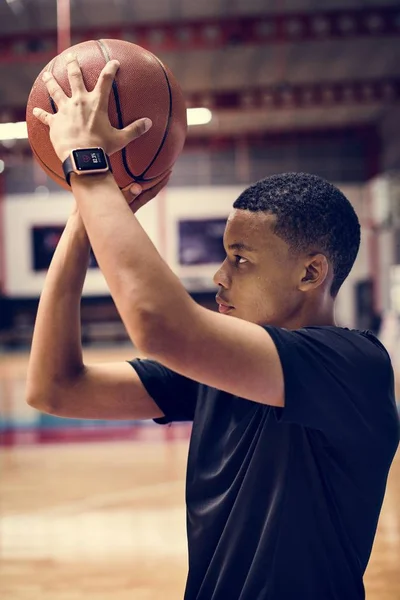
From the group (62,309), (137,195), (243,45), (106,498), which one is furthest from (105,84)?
(243,45)

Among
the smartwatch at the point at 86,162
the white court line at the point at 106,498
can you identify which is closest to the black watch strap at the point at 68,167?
the smartwatch at the point at 86,162

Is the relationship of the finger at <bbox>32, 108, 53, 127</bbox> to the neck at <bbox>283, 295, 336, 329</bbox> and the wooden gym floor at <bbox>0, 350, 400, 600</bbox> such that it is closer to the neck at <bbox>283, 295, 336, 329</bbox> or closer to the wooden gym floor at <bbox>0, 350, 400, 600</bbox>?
the neck at <bbox>283, 295, 336, 329</bbox>

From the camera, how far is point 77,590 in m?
2.61

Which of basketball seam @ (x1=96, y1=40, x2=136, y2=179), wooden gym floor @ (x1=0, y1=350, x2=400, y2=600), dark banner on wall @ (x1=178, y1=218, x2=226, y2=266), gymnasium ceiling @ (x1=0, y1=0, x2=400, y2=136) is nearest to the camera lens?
basketball seam @ (x1=96, y1=40, x2=136, y2=179)

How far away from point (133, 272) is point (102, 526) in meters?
2.74

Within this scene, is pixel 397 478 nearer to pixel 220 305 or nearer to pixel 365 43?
pixel 220 305

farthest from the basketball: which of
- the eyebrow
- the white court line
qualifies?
the white court line

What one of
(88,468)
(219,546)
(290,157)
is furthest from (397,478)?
(290,157)

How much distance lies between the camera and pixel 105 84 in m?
0.95

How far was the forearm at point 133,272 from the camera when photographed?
79cm

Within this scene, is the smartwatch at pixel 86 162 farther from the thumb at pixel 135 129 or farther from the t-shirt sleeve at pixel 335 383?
the t-shirt sleeve at pixel 335 383

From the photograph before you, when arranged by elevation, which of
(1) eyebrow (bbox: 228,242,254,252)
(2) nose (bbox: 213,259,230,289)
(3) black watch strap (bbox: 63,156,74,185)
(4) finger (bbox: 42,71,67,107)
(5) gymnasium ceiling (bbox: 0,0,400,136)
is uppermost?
(5) gymnasium ceiling (bbox: 0,0,400,136)

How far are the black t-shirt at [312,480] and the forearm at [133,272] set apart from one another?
0.17m

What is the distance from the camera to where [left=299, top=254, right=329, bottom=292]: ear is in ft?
3.38
